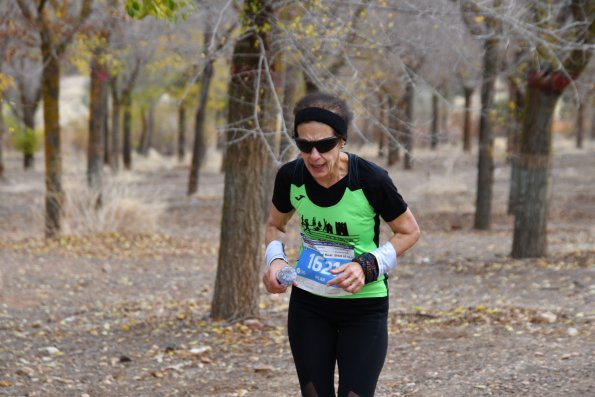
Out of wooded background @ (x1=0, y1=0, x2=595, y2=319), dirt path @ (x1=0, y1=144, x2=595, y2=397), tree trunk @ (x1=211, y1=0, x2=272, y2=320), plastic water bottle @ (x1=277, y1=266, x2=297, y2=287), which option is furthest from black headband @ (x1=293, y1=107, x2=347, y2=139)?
tree trunk @ (x1=211, y1=0, x2=272, y2=320)

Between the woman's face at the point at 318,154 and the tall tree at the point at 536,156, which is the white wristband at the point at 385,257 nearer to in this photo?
the woman's face at the point at 318,154

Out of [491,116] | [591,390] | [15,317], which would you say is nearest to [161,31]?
[15,317]

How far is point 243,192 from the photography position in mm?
6785

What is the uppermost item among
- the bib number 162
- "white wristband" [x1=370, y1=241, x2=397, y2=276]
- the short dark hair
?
the short dark hair

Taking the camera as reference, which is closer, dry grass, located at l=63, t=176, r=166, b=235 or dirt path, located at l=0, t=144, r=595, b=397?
dirt path, located at l=0, t=144, r=595, b=397

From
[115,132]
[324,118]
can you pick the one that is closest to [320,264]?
[324,118]

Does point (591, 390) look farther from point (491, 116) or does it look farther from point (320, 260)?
Result: point (491, 116)

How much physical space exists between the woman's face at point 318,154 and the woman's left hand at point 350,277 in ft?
1.30

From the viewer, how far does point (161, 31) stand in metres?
11.0

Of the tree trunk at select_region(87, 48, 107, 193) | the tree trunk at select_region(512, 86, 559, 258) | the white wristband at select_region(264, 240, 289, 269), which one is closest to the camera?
the white wristband at select_region(264, 240, 289, 269)

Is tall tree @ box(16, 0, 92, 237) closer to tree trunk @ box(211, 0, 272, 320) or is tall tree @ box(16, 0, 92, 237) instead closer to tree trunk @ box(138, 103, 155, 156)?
tree trunk @ box(211, 0, 272, 320)

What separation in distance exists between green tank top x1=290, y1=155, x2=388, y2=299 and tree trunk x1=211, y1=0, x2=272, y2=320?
331 cm

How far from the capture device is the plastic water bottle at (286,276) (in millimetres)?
3256

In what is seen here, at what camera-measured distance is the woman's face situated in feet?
10.2
